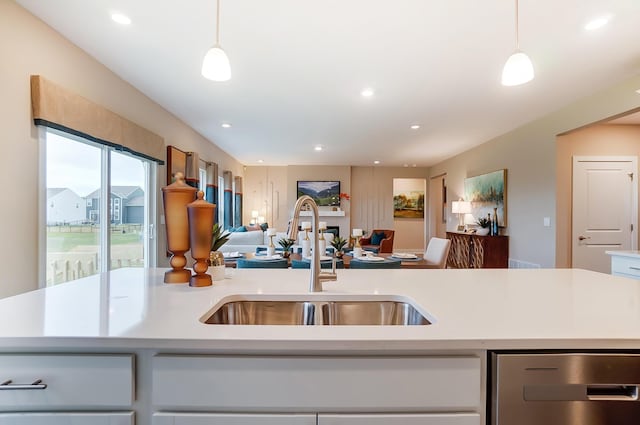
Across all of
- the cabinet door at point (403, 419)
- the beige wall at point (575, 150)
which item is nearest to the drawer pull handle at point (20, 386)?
the cabinet door at point (403, 419)

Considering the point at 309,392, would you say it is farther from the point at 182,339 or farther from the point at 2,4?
the point at 2,4

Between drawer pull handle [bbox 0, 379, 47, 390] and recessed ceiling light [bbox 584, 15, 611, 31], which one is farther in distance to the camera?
recessed ceiling light [bbox 584, 15, 611, 31]

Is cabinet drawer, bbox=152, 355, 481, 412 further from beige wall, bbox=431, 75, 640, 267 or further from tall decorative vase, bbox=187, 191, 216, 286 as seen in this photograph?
beige wall, bbox=431, 75, 640, 267

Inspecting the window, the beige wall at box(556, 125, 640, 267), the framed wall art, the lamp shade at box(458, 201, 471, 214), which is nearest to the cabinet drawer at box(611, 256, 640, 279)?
the beige wall at box(556, 125, 640, 267)

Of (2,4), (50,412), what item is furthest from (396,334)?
(2,4)

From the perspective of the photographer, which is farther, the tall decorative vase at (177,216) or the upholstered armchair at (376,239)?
the upholstered armchair at (376,239)

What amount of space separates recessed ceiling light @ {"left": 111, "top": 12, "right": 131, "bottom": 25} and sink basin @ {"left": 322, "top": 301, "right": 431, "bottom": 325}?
7.90ft

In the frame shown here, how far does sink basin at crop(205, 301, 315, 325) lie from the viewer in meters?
1.25

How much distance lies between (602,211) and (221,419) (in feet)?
18.3

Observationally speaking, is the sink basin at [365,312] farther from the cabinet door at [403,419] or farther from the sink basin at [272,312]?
the cabinet door at [403,419]

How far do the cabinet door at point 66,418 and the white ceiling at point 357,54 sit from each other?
2258mm

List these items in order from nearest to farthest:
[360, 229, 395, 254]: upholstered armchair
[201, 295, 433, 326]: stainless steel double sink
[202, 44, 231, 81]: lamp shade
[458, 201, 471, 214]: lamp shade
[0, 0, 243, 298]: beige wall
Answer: [201, 295, 433, 326]: stainless steel double sink, [202, 44, 231, 81]: lamp shade, [0, 0, 243, 298]: beige wall, [458, 201, 471, 214]: lamp shade, [360, 229, 395, 254]: upholstered armchair

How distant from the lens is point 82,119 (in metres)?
2.66

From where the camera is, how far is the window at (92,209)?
2.57 metres
